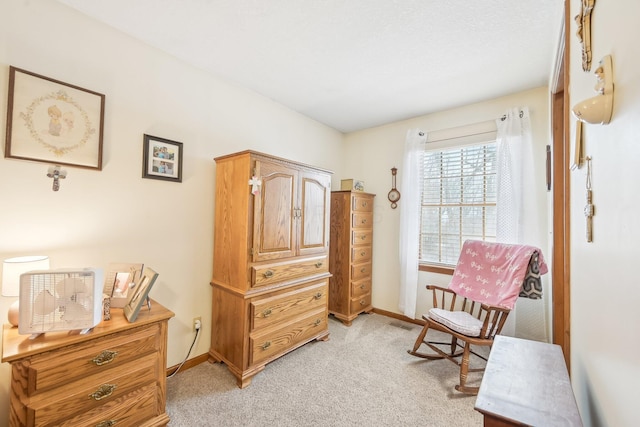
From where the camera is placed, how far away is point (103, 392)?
132cm

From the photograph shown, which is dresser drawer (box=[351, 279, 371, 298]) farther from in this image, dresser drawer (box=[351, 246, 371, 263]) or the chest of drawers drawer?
the chest of drawers drawer

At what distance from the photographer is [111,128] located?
177 centimetres

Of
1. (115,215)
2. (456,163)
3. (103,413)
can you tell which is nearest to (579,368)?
(103,413)

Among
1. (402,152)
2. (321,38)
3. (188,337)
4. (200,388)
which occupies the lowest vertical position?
(200,388)

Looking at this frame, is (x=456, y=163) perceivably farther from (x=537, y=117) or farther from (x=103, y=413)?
(x=103, y=413)

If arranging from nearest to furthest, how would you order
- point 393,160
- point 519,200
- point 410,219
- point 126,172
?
point 126,172 → point 519,200 → point 410,219 → point 393,160

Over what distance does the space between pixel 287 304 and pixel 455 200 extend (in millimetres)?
2214

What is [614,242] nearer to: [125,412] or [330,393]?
[330,393]

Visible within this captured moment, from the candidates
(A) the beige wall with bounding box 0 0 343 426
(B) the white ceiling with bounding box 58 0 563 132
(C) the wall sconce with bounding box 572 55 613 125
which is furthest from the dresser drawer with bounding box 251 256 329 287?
(C) the wall sconce with bounding box 572 55 613 125

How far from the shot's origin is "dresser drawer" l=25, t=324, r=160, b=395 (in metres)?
1.15

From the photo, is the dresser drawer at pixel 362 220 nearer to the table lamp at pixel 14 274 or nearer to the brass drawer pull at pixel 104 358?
the brass drawer pull at pixel 104 358

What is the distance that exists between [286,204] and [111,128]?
1.33 meters

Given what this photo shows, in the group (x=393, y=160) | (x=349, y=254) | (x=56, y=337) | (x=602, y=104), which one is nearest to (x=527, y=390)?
(x=602, y=104)

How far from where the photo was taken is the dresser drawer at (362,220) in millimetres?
3203
